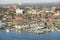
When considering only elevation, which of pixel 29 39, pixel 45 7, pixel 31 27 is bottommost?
pixel 29 39

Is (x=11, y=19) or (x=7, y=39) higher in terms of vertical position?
(x=11, y=19)

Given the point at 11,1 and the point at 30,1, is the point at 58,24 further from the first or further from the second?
the point at 11,1

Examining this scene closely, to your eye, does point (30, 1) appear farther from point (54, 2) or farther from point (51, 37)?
point (51, 37)

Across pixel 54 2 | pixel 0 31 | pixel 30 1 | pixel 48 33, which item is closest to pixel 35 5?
pixel 30 1

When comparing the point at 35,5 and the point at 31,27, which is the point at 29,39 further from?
the point at 35,5

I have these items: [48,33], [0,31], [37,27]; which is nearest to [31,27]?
[37,27]

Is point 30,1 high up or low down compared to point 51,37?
up

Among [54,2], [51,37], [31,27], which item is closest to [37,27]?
[31,27]
